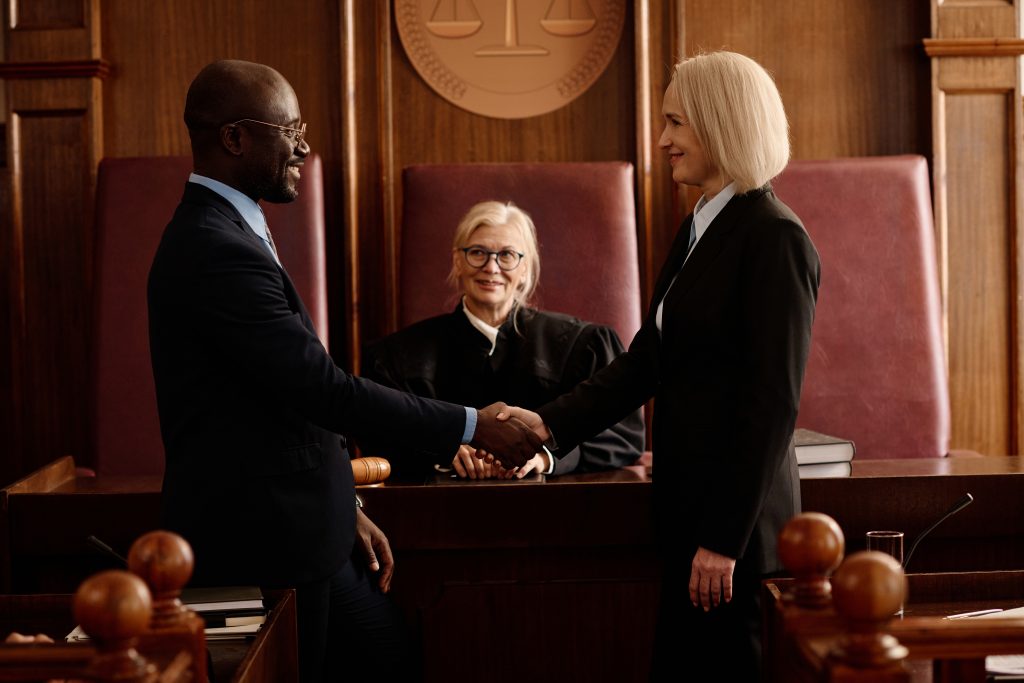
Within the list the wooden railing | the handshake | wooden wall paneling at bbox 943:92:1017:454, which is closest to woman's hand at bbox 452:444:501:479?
the handshake

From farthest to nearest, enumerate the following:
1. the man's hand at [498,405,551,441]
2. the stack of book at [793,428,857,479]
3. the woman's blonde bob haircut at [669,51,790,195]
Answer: the stack of book at [793,428,857,479], the man's hand at [498,405,551,441], the woman's blonde bob haircut at [669,51,790,195]

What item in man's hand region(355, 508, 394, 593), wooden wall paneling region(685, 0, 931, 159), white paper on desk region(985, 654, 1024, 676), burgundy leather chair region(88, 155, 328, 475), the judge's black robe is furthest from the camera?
wooden wall paneling region(685, 0, 931, 159)

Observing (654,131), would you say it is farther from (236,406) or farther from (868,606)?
(868,606)

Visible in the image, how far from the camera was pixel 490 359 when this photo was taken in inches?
116

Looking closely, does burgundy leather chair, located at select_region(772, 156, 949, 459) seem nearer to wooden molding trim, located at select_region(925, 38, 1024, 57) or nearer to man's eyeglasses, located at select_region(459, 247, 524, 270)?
wooden molding trim, located at select_region(925, 38, 1024, 57)

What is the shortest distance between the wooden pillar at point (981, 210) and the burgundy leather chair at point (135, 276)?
1.92 m

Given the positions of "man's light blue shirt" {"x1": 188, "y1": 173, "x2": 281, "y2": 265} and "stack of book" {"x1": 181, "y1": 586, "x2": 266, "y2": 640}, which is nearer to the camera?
"stack of book" {"x1": 181, "y1": 586, "x2": 266, "y2": 640}

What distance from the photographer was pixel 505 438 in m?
2.31

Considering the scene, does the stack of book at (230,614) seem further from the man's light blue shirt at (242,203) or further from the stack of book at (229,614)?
the man's light blue shirt at (242,203)

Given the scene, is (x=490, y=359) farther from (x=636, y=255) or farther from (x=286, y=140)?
(x=286, y=140)

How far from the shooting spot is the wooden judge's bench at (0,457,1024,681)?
241 centimetres

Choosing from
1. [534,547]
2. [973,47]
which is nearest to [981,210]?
[973,47]

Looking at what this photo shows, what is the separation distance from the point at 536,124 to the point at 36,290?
1.65 meters

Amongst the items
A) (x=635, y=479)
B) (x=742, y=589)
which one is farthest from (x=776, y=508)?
(x=635, y=479)
